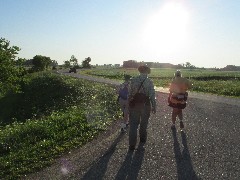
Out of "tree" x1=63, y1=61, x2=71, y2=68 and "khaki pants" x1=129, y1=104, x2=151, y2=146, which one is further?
"tree" x1=63, y1=61, x2=71, y2=68

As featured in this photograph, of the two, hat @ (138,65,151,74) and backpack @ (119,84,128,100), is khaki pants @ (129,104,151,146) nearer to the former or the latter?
hat @ (138,65,151,74)

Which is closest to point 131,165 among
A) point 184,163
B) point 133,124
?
point 184,163

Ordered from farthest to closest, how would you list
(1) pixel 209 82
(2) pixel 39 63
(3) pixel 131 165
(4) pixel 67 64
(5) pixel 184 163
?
(4) pixel 67 64
(2) pixel 39 63
(1) pixel 209 82
(5) pixel 184 163
(3) pixel 131 165

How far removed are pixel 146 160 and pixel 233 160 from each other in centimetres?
210

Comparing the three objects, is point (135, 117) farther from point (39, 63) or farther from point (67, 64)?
point (67, 64)

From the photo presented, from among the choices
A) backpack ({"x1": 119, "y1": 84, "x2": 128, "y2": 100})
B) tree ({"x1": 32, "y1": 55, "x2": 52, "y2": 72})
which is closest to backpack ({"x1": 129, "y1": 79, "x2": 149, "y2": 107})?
backpack ({"x1": 119, "y1": 84, "x2": 128, "y2": 100})

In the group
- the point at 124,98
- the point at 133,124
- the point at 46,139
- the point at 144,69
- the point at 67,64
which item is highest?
the point at 144,69

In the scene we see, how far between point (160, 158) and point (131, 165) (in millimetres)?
986

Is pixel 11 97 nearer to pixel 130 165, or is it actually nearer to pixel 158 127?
pixel 158 127

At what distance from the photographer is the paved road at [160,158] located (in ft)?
26.3

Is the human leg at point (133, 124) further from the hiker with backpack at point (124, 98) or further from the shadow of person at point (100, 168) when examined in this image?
the hiker with backpack at point (124, 98)

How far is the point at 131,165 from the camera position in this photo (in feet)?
28.2

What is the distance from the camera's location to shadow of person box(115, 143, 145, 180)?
782 centimetres

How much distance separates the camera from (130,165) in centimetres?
860
